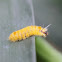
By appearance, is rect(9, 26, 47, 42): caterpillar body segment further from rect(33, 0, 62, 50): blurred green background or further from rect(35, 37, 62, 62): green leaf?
rect(33, 0, 62, 50): blurred green background

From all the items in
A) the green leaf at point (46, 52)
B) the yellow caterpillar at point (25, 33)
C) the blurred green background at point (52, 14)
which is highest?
the blurred green background at point (52, 14)

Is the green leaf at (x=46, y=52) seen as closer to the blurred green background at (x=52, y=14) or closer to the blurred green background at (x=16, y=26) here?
the blurred green background at (x=16, y=26)

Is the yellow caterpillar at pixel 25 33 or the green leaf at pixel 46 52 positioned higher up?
the yellow caterpillar at pixel 25 33

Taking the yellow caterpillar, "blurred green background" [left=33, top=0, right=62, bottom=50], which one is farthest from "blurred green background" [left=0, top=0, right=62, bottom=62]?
"blurred green background" [left=33, top=0, right=62, bottom=50]

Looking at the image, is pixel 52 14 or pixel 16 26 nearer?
pixel 16 26

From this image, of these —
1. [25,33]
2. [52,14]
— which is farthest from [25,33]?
[52,14]

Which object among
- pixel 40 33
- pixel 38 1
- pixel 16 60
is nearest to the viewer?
pixel 16 60

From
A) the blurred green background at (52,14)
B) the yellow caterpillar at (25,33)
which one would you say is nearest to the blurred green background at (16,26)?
the yellow caterpillar at (25,33)

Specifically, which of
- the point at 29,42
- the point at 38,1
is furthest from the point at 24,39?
the point at 38,1

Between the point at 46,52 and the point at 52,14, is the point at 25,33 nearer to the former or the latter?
the point at 46,52

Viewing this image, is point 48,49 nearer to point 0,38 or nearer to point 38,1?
point 0,38

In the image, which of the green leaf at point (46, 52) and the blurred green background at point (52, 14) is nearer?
the green leaf at point (46, 52)
